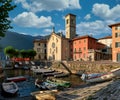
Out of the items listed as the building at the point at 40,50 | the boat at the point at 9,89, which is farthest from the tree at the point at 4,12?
the building at the point at 40,50

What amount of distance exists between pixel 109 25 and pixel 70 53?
37015 millimetres

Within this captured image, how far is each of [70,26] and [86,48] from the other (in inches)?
964

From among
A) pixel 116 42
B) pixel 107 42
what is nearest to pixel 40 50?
pixel 107 42

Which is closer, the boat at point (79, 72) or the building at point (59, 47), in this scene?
the boat at point (79, 72)

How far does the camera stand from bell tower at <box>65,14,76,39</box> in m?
113

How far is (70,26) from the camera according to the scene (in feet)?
373

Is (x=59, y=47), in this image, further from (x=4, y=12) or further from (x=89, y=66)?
(x=4, y=12)

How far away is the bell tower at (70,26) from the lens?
4461 inches

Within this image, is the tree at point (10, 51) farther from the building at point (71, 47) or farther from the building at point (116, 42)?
the building at point (116, 42)

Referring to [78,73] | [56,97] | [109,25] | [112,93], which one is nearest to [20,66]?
[78,73]

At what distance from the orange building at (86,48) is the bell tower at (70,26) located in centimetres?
1190

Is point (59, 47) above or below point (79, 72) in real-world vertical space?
above

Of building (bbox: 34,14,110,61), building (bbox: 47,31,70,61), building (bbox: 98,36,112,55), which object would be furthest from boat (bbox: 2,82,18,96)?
building (bbox: 47,31,70,61)

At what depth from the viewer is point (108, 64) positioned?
6253 centimetres
